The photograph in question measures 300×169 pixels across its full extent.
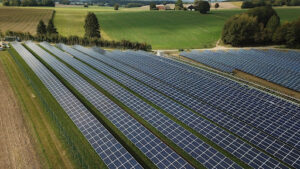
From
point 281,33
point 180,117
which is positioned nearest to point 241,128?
point 180,117

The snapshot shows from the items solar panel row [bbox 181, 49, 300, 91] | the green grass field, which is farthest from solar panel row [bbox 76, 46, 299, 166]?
the green grass field

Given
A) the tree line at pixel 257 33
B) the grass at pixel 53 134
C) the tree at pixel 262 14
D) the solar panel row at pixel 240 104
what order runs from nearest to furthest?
the grass at pixel 53 134 < the solar panel row at pixel 240 104 < the tree line at pixel 257 33 < the tree at pixel 262 14

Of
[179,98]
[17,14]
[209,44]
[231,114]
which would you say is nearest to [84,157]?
[179,98]

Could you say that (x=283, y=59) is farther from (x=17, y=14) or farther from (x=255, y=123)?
(x=17, y=14)

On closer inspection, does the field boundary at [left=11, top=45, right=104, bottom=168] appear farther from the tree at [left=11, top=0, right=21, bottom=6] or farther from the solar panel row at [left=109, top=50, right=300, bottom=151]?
the tree at [left=11, top=0, right=21, bottom=6]

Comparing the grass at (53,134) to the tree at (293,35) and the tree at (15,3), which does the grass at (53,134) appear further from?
the tree at (15,3)

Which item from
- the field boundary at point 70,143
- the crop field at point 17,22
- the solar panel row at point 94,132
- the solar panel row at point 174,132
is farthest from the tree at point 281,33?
the crop field at point 17,22
